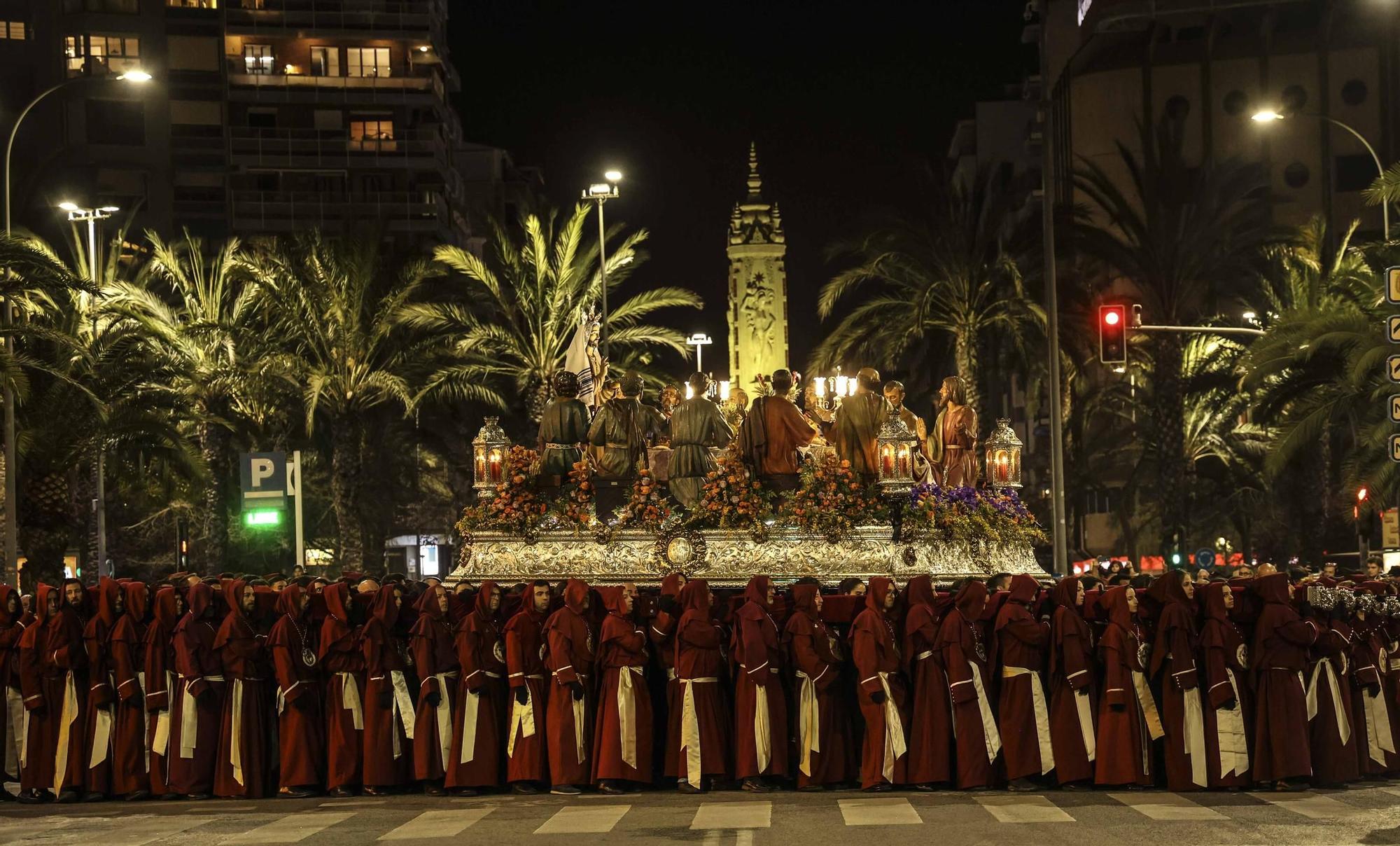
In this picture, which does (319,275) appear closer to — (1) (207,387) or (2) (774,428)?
(1) (207,387)

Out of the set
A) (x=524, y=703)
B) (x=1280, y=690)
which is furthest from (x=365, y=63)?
(x=1280, y=690)

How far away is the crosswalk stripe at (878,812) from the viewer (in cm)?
1384

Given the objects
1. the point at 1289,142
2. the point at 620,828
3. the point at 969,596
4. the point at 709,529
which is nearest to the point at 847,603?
the point at 969,596

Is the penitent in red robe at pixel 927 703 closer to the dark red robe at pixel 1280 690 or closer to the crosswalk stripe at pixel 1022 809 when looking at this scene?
the crosswalk stripe at pixel 1022 809

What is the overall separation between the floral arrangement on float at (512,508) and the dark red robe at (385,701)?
4.92 metres

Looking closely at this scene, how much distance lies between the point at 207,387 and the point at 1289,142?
136ft

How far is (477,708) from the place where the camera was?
16.2m

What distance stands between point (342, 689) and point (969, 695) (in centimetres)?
530

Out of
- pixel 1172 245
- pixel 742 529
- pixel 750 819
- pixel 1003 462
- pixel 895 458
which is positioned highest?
pixel 1172 245

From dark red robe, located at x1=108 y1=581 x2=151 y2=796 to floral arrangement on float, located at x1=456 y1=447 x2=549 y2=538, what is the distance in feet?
17.6

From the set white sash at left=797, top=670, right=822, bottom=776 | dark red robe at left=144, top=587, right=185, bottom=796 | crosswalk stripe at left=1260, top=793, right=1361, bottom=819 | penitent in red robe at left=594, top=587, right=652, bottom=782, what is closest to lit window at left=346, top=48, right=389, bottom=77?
dark red robe at left=144, top=587, right=185, bottom=796

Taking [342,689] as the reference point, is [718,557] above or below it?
above

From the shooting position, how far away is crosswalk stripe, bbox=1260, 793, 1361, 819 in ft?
45.2

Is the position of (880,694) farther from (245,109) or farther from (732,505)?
(245,109)
